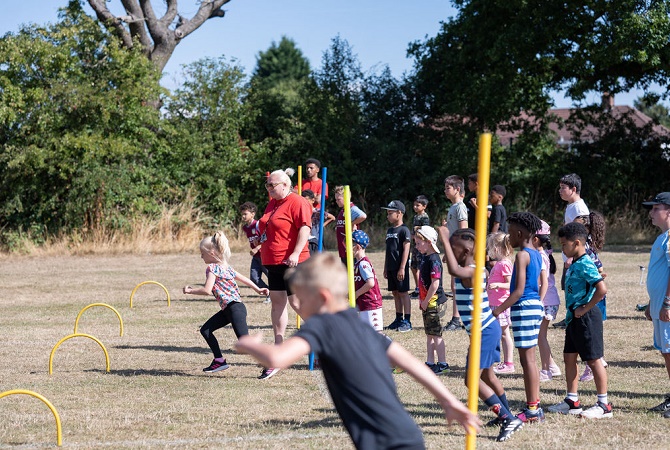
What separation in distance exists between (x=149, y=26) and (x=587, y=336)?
2320 cm

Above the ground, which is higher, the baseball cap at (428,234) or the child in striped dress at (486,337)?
the baseball cap at (428,234)

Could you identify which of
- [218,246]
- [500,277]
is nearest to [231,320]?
[218,246]

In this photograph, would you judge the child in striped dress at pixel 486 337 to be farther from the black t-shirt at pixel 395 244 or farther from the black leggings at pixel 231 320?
the black t-shirt at pixel 395 244

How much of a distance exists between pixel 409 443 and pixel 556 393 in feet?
14.0

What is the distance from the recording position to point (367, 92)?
1080 inches

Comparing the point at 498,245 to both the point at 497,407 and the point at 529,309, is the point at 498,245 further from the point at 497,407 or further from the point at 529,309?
the point at 497,407

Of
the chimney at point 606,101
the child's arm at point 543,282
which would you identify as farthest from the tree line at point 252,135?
the child's arm at point 543,282

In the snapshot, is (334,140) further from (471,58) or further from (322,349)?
(322,349)

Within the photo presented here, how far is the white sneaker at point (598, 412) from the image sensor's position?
6.35 metres

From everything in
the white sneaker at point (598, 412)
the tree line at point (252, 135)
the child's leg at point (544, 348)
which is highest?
the tree line at point (252, 135)

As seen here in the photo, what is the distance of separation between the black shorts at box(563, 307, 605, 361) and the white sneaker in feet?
1.34

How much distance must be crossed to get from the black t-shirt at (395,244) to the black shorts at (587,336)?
4.48 metres

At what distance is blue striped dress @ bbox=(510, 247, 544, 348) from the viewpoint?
6.25 m

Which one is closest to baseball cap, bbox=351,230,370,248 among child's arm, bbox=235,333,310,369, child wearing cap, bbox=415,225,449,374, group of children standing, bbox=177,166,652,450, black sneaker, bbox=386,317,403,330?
group of children standing, bbox=177,166,652,450
